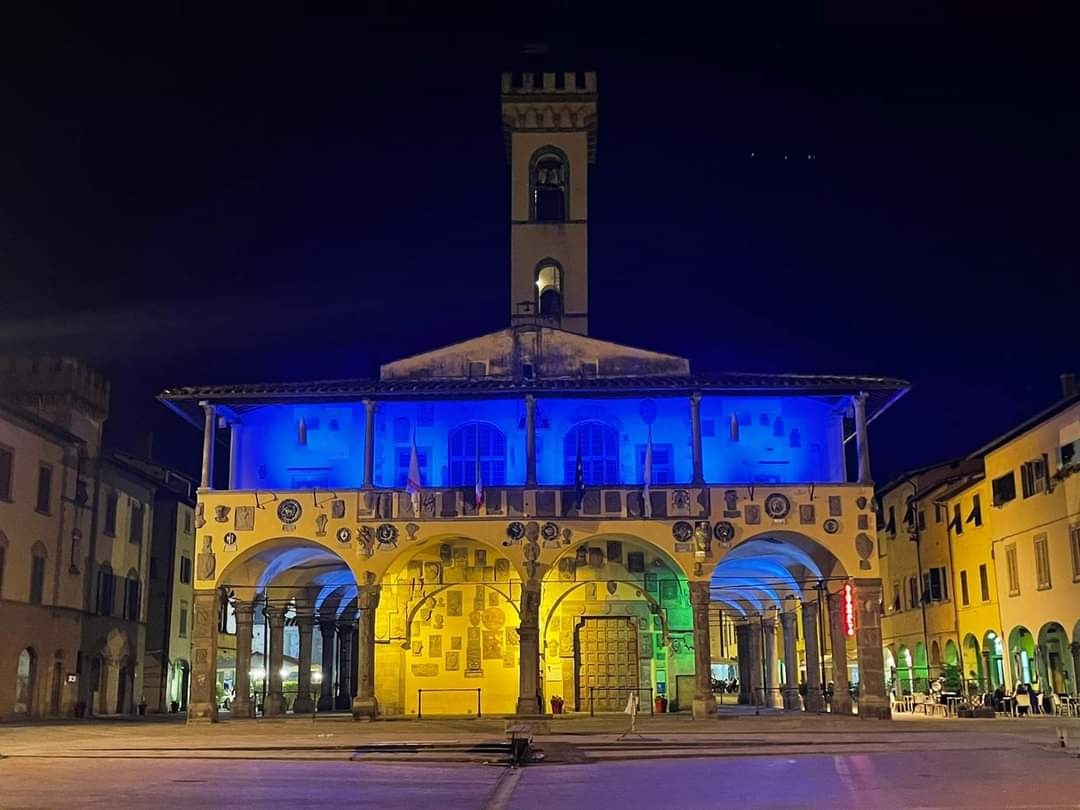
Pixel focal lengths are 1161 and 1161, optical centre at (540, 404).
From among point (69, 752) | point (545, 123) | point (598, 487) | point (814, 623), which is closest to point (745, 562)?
point (814, 623)

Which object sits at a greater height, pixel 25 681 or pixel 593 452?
pixel 593 452

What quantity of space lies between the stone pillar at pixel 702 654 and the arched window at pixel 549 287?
14.2 meters

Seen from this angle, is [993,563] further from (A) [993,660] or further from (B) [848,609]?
(B) [848,609]

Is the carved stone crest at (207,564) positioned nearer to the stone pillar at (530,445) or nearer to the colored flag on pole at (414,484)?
the colored flag on pole at (414,484)

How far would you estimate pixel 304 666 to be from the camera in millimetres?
39594

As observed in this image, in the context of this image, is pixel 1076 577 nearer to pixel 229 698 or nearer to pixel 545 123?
pixel 545 123

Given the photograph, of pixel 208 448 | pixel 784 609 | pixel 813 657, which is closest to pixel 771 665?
pixel 784 609

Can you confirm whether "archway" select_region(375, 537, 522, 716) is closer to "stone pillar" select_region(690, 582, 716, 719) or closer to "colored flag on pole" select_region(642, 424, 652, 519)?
"colored flag on pole" select_region(642, 424, 652, 519)

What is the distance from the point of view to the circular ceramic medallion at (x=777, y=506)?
32.8 meters

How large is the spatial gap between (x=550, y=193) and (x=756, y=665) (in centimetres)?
1971

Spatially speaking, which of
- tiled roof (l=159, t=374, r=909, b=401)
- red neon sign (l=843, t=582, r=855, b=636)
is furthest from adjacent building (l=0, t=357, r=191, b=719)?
red neon sign (l=843, t=582, r=855, b=636)

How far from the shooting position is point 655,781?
15.8m

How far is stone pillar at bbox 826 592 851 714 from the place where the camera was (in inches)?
1315

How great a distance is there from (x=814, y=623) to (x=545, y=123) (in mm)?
21498
